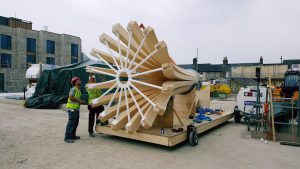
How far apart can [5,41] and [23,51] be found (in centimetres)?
224

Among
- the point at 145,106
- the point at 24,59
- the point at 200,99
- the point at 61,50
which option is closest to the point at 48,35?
the point at 61,50

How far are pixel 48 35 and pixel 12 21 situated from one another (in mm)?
4619

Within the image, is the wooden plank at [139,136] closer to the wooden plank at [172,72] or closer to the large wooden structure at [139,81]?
the large wooden structure at [139,81]

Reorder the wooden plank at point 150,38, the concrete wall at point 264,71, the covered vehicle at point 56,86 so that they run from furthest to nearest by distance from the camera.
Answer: the concrete wall at point 264,71 < the covered vehicle at point 56,86 < the wooden plank at point 150,38

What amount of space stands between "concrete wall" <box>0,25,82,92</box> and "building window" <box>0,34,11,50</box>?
1.23 ft

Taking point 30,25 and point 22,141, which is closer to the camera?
point 22,141

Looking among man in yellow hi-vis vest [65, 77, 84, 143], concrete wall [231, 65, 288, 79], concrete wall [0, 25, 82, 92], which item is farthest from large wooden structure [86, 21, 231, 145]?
concrete wall [231, 65, 288, 79]

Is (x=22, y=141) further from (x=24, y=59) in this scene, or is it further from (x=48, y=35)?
(x=48, y=35)

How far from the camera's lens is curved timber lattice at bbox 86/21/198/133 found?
5.46 meters

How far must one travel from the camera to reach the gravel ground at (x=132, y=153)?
457 centimetres

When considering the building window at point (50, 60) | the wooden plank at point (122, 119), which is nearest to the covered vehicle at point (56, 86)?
the wooden plank at point (122, 119)

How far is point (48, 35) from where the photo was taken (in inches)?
1307

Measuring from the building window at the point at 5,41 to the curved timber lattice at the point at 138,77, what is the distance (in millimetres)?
27419

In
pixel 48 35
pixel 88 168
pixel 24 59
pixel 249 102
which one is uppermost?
pixel 48 35
